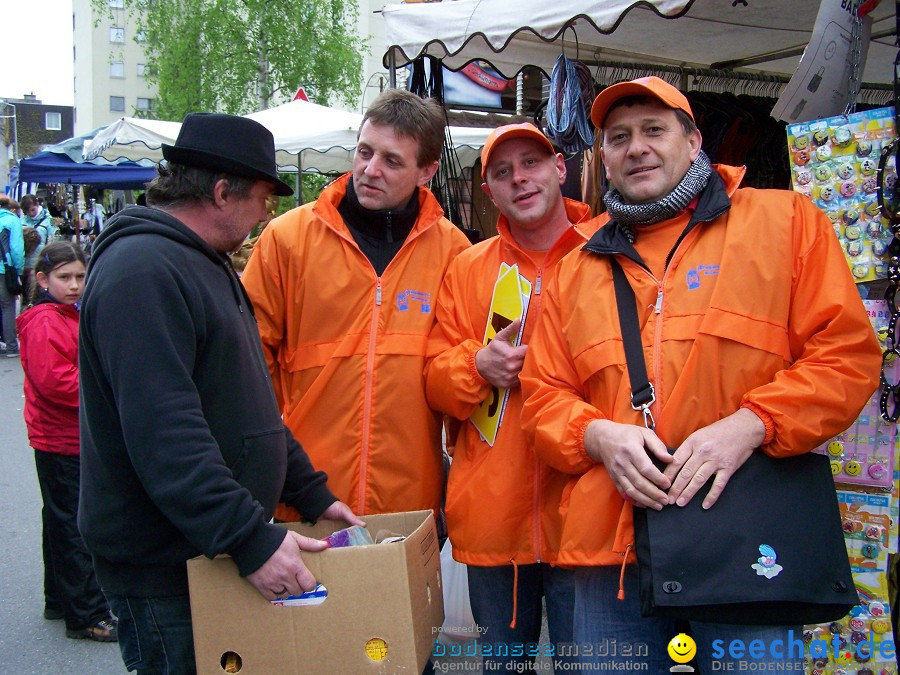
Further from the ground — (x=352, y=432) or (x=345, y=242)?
(x=345, y=242)

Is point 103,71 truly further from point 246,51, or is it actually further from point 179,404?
point 179,404

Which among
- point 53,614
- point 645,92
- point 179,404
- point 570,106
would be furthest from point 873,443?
point 53,614

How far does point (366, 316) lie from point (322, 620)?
108 centimetres

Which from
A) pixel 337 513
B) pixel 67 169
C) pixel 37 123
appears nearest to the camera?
pixel 337 513

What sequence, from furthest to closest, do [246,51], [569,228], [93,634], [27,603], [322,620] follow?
[246,51] < [27,603] < [93,634] < [569,228] < [322,620]

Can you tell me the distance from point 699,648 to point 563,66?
2839mm

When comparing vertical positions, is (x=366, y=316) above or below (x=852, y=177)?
below

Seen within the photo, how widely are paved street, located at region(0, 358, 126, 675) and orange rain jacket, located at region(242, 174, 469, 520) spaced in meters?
1.96

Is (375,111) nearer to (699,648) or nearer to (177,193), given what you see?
(177,193)

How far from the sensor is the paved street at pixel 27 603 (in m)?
3.70

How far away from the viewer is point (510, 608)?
2.46m

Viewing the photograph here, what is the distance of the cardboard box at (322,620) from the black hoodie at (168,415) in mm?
98

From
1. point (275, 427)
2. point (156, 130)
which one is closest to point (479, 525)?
point (275, 427)

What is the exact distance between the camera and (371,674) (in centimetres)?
177
